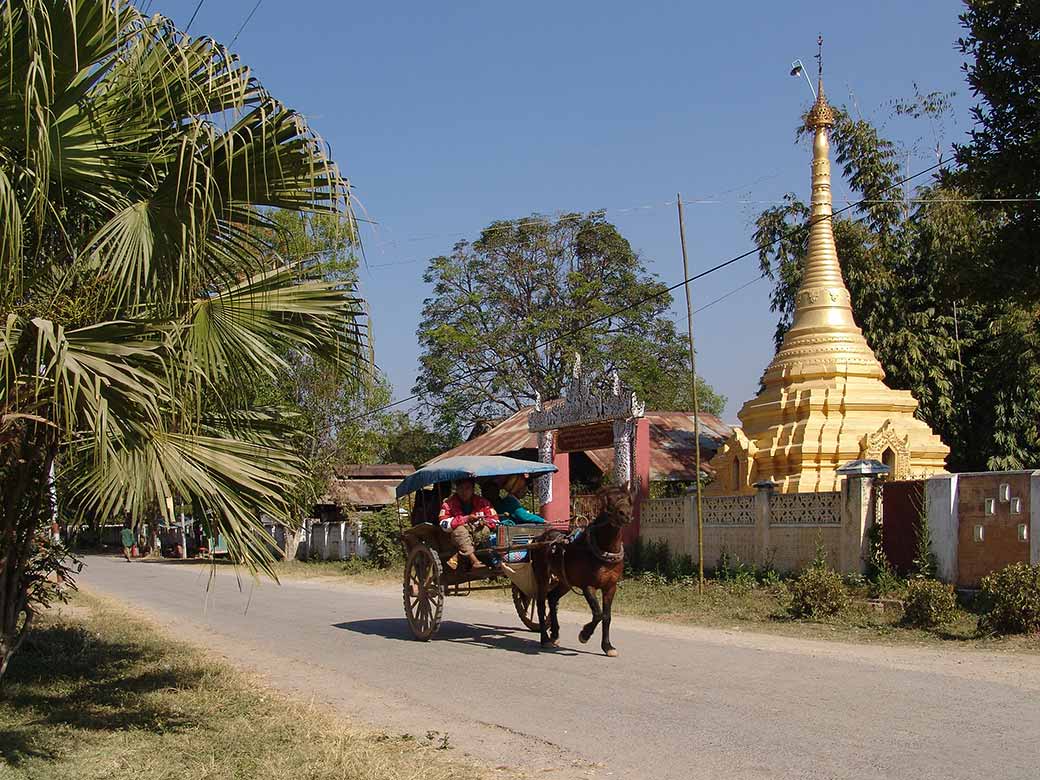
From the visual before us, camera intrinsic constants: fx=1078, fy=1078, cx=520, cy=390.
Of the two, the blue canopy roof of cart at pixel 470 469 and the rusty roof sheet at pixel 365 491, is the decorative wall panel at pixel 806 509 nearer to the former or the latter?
the blue canopy roof of cart at pixel 470 469

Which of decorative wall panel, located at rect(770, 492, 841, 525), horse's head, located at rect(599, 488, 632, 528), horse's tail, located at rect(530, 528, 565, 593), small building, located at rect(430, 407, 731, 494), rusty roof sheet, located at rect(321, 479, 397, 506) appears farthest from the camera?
rusty roof sheet, located at rect(321, 479, 397, 506)

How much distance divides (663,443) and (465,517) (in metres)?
18.1

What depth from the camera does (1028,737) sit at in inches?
285

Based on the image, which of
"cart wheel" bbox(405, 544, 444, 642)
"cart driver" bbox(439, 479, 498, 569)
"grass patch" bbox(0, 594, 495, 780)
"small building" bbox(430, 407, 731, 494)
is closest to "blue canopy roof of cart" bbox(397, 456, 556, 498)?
"cart driver" bbox(439, 479, 498, 569)

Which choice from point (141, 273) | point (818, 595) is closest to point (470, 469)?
point (818, 595)

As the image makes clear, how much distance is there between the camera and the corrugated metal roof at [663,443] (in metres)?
28.5

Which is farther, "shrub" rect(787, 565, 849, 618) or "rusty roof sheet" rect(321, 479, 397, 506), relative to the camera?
"rusty roof sheet" rect(321, 479, 397, 506)

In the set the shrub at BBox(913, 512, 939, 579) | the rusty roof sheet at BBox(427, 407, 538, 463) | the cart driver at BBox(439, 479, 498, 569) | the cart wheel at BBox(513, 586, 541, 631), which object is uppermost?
the rusty roof sheet at BBox(427, 407, 538, 463)

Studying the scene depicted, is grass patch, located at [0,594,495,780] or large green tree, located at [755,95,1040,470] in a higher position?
large green tree, located at [755,95,1040,470]

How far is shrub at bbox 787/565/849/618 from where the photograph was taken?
15.2 meters

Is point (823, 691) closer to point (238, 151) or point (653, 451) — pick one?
point (238, 151)

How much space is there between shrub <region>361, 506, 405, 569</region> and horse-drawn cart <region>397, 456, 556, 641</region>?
54.1 ft

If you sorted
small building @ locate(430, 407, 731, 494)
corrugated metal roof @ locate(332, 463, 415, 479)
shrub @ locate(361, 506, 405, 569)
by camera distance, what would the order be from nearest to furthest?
small building @ locate(430, 407, 731, 494) < shrub @ locate(361, 506, 405, 569) < corrugated metal roof @ locate(332, 463, 415, 479)

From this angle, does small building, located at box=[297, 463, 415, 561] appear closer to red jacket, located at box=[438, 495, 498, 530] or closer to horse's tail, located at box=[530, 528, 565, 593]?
red jacket, located at box=[438, 495, 498, 530]
